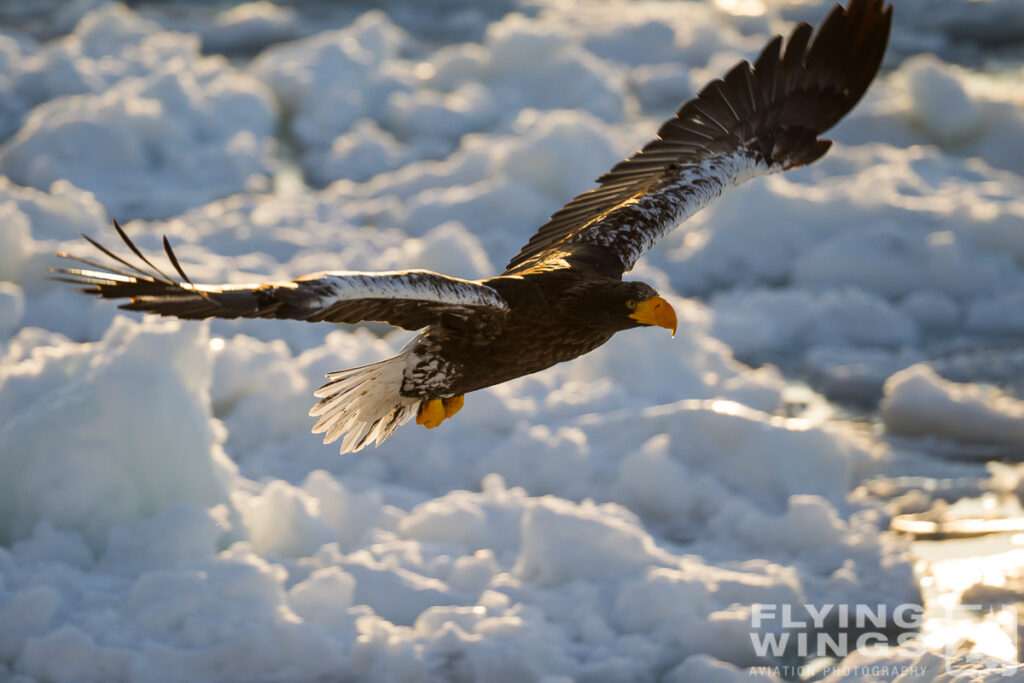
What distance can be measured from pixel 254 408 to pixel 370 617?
293cm

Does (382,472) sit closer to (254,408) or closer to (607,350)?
(254,408)

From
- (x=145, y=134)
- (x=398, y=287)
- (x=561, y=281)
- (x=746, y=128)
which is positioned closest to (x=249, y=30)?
(x=145, y=134)

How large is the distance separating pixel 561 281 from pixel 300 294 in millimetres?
1236

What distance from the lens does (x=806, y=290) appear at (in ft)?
45.0

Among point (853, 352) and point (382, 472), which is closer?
point (382, 472)

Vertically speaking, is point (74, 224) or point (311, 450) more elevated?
point (74, 224)

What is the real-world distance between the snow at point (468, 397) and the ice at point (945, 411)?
29 mm

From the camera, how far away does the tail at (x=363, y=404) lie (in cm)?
562

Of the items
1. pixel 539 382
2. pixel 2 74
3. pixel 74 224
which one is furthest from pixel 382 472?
pixel 2 74

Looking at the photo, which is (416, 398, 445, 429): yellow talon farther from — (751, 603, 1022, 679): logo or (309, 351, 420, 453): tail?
(751, 603, 1022, 679): logo

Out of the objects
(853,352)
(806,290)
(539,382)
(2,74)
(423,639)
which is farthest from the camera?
(2,74)

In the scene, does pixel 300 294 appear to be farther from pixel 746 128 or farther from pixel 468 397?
pixel 468 397

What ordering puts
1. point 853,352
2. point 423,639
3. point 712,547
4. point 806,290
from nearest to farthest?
point 423,639 < point 712,547 < point 853,352 < point 806,290

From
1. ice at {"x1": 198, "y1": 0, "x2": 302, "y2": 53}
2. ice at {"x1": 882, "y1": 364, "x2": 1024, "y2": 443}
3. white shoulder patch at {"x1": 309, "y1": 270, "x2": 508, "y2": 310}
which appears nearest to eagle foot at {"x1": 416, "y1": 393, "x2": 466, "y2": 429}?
white shoulder patch at {"x1": 309, "y1": 270, "x2": 508, "y2": 310}
